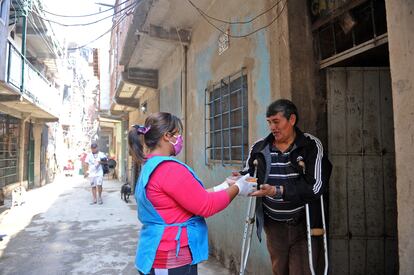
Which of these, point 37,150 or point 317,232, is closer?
point 317,232

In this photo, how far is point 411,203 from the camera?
1.89m

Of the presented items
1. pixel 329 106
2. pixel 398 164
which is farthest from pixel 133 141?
pixel 329 106

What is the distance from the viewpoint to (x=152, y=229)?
1.99m

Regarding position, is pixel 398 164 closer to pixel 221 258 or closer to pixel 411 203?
pixel 411 203

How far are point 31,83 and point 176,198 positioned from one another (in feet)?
40.1

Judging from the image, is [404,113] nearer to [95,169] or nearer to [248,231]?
[248,231]

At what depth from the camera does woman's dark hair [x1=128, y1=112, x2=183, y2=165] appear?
2.05m

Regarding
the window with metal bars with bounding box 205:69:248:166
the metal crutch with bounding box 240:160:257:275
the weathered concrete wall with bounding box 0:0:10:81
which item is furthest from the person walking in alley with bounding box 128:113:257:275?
the weathered concrete wall with bounding box 0:0:10:81

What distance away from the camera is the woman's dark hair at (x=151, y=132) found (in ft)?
6.74

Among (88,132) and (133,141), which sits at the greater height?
(88,132)

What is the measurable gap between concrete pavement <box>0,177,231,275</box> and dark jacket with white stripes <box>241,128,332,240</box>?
241 centimetres

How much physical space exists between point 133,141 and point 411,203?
5.23 ft

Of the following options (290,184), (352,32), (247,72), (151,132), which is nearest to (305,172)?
(290,184)

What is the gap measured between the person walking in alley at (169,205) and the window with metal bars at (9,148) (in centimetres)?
1258
